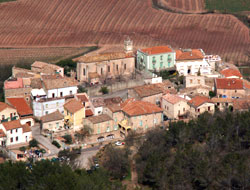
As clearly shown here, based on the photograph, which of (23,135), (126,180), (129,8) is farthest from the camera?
(129,8)

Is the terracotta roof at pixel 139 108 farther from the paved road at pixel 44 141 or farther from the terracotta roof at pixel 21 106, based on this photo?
the terracotta roof at pixel 21 106

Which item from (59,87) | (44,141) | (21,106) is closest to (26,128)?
(44,141)

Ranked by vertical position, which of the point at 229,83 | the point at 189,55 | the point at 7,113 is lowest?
the point at 7,113

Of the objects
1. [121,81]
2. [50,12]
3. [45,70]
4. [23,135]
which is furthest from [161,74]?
[50,12]

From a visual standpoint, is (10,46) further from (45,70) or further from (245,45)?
(245,45)

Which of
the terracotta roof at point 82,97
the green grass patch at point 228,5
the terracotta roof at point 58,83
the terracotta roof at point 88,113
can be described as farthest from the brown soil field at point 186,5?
the terracotta roof at point 88,113

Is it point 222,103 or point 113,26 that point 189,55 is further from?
point 113,26
